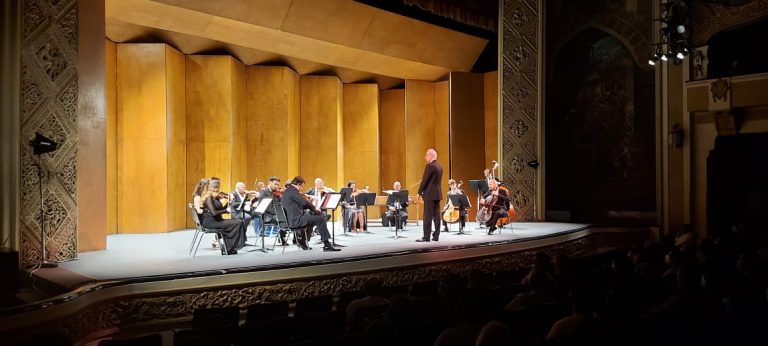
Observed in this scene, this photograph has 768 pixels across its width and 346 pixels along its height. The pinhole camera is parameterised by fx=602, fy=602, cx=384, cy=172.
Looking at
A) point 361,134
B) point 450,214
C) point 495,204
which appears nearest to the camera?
point 495,204

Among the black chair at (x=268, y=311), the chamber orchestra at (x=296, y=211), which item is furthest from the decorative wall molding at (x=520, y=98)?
the black chair at (x=268, y=311)

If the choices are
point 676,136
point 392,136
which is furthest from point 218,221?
point 676,136

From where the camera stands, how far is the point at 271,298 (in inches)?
270

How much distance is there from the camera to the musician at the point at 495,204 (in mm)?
11133

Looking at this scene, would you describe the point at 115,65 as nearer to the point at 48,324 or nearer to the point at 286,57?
the point at 286,57

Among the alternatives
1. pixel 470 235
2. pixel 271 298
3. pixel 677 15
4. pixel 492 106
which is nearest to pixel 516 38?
pixel 492 106

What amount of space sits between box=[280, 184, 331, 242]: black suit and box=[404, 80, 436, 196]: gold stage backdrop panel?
7.95m

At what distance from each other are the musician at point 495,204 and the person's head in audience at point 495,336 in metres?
8.28

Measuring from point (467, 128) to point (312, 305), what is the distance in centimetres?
1153

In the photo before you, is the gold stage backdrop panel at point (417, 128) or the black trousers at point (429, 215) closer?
the black trousers at point (429, 215)

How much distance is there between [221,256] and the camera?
27.0ft

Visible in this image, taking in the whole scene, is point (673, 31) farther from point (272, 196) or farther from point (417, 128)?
point (272, 196)

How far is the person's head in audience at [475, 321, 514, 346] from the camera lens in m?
2.91

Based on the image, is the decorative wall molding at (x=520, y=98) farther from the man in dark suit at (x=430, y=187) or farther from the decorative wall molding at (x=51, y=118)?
the decorative wall molding at (x=51, y=118)
